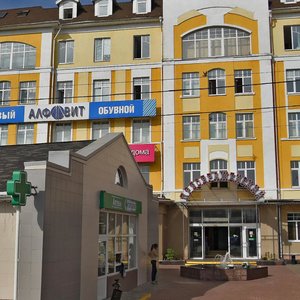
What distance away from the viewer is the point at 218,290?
714 inches

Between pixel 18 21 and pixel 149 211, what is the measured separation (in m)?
25.2

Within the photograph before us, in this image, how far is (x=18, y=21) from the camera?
39812 millimetres

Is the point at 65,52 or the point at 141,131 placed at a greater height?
the point at 65,52

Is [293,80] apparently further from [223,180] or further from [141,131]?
[141,131]

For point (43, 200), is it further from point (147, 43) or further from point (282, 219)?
point (147, 43)

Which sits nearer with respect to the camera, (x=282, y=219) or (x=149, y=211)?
(x=149, y=211)

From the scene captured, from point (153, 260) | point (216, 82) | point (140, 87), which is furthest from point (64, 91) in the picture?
point (153, 260)

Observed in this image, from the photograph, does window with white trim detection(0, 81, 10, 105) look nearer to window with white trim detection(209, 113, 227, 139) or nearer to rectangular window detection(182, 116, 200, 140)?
rectangular window detection(182, 116, 200, 140)

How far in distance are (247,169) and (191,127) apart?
480 cm

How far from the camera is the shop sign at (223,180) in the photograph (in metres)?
31.5

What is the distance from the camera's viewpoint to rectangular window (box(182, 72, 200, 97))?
116ft

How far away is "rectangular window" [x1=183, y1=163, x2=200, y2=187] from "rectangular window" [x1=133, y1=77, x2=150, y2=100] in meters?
6.05

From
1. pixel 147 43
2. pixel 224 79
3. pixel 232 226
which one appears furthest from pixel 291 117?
pixel 147 43

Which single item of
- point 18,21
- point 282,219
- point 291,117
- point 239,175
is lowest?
point 282,219
